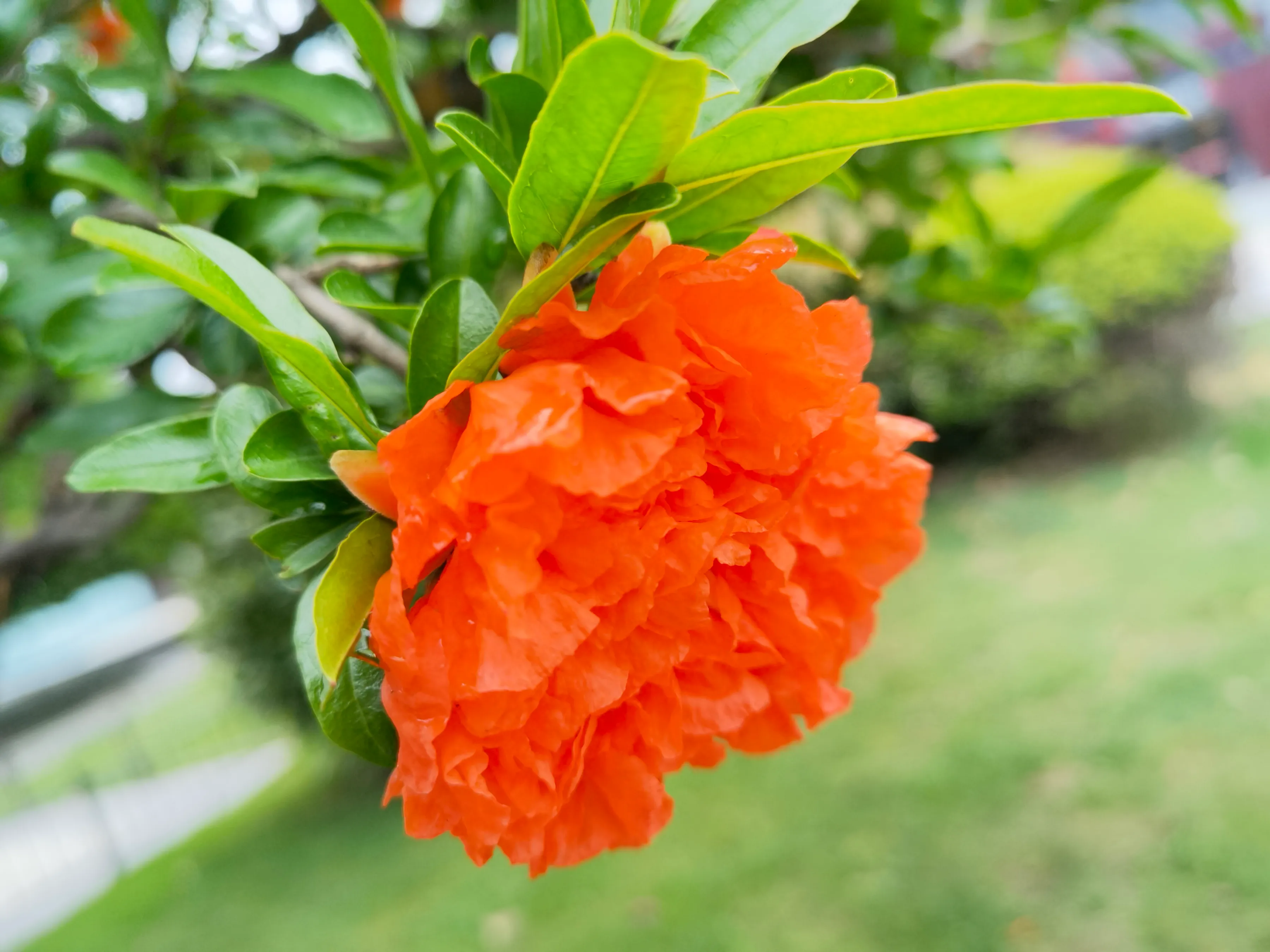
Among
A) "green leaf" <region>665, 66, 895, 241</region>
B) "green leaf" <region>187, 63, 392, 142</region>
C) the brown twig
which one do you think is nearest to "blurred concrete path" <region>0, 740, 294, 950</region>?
"green leaf" <region>187, 63, 392, 142</region>

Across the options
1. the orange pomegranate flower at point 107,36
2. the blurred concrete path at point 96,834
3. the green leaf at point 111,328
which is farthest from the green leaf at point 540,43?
the blurred concrete path at point 96,834

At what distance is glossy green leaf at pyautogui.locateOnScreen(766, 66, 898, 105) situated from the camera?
16.9 inches

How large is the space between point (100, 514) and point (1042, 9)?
1463 millimetres

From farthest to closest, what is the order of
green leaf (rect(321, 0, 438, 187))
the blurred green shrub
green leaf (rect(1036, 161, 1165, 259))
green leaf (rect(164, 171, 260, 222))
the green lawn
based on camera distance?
the blurred green shrub
the green lawn
green leaf (rect(1036, 161, 1165, 259))
green leaf (rect(164, 171, 260, 222))
green leaf (rect(321, 0, 438, 187))

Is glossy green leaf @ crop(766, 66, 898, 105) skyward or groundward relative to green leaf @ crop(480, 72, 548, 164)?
skyward

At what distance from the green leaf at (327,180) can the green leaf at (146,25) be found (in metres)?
0.18

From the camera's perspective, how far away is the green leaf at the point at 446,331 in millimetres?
458

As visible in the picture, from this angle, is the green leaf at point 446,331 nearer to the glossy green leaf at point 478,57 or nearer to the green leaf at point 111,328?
the glossy green leaf at point 478,57

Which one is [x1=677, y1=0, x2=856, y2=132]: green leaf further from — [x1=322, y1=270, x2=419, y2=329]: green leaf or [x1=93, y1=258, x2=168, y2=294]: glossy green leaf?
[x1=93, y1=258, x2=168, y2=294]: glossy green leaf

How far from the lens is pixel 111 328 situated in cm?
74

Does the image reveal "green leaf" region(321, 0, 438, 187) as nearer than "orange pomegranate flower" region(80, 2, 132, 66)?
Yes

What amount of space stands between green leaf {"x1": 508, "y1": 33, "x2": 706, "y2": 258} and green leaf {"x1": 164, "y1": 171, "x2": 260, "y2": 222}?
36 cm

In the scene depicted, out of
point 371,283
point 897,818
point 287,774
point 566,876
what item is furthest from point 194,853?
point 371,283

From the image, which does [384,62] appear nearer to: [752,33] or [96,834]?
[752,33]
